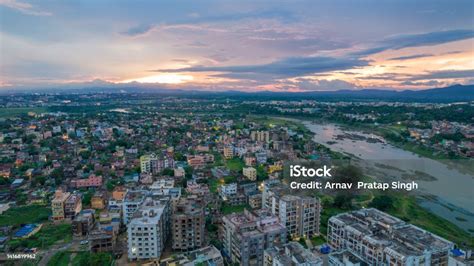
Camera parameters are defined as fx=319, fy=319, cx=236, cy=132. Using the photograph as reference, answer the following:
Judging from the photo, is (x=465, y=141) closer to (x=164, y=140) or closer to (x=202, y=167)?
(x=202, y=167)

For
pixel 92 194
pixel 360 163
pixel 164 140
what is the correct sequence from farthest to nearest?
1. pixel 164 140
2. pixel 360 163
3. pixel 92 194

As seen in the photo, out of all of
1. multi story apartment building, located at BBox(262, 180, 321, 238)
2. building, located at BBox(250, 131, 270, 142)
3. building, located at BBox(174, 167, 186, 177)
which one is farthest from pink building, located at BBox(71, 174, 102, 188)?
building, located at BBox(250, 131, 270, 142)

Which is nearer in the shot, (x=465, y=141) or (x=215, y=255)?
(x=215, y=255)

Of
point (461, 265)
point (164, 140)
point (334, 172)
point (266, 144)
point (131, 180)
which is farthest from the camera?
point (164, 140)

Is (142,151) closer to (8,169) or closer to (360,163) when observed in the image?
(8,169)

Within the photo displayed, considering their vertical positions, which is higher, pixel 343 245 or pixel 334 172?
pixel 334 172

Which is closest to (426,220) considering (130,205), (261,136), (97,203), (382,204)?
(382,204)

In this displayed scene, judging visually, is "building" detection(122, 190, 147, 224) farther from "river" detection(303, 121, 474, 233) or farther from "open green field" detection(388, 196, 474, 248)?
"river" detection(303, 121, 474, 233)

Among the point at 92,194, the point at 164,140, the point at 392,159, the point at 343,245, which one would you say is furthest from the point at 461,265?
the point at 164,140

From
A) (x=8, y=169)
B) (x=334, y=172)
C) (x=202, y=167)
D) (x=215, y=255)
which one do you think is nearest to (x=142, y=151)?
(x=202, y=167)
